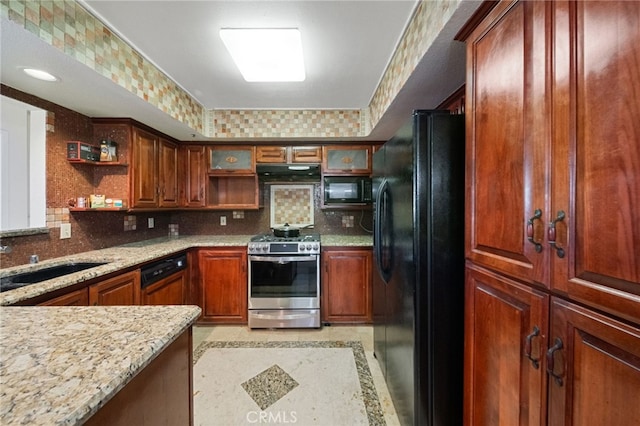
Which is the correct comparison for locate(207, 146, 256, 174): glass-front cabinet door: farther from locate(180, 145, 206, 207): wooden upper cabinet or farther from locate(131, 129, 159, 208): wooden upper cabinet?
locate(131, 129, 159, 208): wooden upper cabinet

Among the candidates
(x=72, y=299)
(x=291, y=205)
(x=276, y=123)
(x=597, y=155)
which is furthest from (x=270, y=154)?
(x=597, y=155)

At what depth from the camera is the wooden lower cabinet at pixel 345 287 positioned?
2777mm

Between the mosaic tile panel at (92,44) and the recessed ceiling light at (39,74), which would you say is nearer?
the mosaic tile panel at (92,44)

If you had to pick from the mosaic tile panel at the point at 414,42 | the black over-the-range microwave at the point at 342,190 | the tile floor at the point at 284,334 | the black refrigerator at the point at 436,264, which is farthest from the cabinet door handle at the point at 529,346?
the black over-the-range microwave at the point at 342,190

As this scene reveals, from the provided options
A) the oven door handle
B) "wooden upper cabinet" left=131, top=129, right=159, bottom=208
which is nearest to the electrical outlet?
"wooden upper cabinet" left=131, top=129, right=159, bottom=208

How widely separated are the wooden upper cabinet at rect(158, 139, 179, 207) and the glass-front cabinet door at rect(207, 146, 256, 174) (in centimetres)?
38

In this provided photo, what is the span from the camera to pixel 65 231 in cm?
205

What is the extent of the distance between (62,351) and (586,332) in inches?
52.2

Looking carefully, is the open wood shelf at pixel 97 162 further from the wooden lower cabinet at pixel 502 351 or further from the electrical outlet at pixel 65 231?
the wooden lower cabinet at pixel 502 351

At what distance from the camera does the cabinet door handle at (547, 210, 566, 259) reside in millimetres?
690

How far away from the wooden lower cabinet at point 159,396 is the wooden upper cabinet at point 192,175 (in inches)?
94.6

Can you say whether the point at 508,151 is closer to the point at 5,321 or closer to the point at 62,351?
the point at 62,351

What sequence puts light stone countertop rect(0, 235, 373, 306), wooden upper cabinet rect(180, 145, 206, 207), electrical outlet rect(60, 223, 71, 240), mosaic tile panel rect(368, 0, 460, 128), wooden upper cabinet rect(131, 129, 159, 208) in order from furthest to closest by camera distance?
1. wooden upper cabinet rect(180, 145, 206, 207)
2. wooden upper cabinet rect(131, 129, 159, 208)
3. electrical outlet rect(60, 223, 71, 240)
4. light stone countertop rect(0, 235, 373, 306)
5. mosaic tile panel rect(368, 0, 460, 128)

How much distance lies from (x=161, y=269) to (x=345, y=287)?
5.85ft
